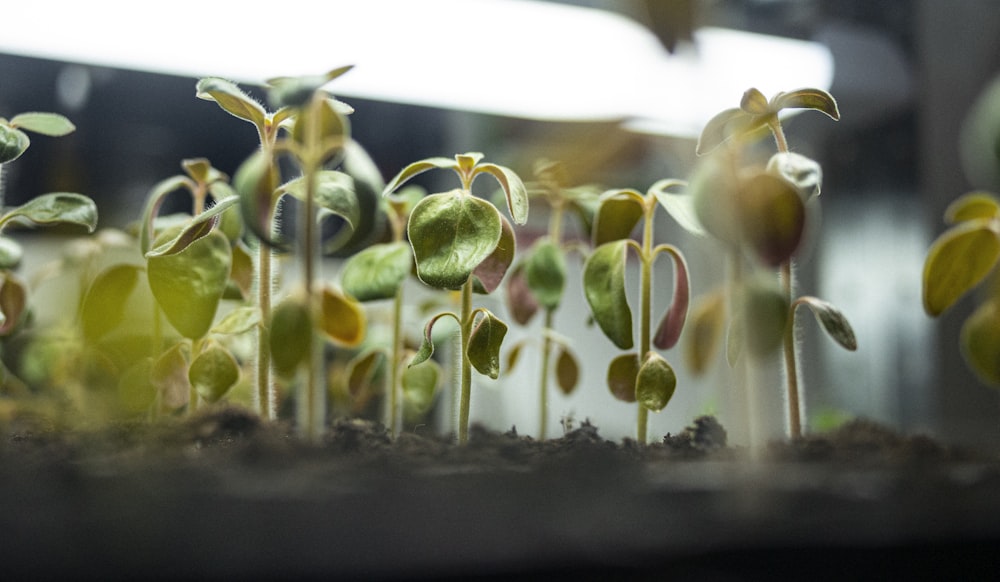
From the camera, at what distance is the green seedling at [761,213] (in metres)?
0.49

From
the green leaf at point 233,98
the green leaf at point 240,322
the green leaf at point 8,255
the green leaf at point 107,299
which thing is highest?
the green leaf at point 233,98

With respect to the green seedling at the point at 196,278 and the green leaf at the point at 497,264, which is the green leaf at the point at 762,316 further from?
the green seedling at the point at 196,278

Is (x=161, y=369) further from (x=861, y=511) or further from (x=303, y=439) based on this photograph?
(x=861, y=511)

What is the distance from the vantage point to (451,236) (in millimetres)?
579

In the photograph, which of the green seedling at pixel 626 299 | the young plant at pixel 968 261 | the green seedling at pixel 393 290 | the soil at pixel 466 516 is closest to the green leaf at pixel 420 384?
the green seedling at pixel 393 290

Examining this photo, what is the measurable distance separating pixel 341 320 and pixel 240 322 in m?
0.11

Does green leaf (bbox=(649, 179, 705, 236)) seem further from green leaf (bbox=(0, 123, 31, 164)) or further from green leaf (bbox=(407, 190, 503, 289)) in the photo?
green leaf (bbox=(0, 123, 31, 164))

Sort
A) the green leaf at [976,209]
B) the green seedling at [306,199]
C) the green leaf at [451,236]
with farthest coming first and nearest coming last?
1. the green leaf at [976,209]
2. the green leaf at [451,236]
3. the green seedling at [306,199]

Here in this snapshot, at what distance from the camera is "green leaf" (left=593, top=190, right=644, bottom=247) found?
763mm

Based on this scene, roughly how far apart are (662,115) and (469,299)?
0.85ft

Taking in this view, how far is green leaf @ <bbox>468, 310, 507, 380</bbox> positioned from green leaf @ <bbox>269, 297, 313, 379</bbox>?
0.20 metres

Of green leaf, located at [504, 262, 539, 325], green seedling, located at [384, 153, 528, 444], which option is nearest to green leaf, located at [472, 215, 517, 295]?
green seedling, located at [384, 153, 528, 444]

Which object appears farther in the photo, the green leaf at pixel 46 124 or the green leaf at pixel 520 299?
the green leaf at pixel 520 299

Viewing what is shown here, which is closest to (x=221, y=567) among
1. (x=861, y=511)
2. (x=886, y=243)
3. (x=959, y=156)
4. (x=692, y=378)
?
(x=861, y=511)
